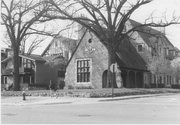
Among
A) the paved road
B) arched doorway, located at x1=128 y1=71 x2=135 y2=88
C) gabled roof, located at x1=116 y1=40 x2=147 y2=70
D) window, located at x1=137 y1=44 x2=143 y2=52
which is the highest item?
window, located at x1=137 y1=44 x2=143 y2=52

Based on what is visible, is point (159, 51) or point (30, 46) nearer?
point (159, 51)

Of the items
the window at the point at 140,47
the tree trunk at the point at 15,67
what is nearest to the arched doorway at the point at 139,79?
the window at the point at 140,47

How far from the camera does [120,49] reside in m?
51.1

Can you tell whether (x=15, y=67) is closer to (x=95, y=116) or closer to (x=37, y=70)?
(x=37, y=70)

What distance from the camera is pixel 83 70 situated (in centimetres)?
4950

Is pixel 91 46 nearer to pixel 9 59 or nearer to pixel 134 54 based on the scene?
pixel 134 54

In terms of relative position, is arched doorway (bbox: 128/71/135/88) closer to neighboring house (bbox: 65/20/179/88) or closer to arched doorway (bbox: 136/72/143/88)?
neighboring house (bbox: 65/20/179/88)

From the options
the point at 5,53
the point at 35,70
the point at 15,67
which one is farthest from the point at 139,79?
the point at 5,53

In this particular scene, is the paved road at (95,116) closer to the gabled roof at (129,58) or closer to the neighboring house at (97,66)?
the neighboring house at (97,66)

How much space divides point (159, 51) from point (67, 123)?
52.0 metres

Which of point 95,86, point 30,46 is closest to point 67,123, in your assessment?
point 95,86

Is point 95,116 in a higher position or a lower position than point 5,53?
lower

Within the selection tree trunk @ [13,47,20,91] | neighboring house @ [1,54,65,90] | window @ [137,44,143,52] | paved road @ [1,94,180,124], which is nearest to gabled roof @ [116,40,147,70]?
window @ [137,44,143,52]

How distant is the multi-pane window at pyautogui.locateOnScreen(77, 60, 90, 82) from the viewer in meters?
48.9
